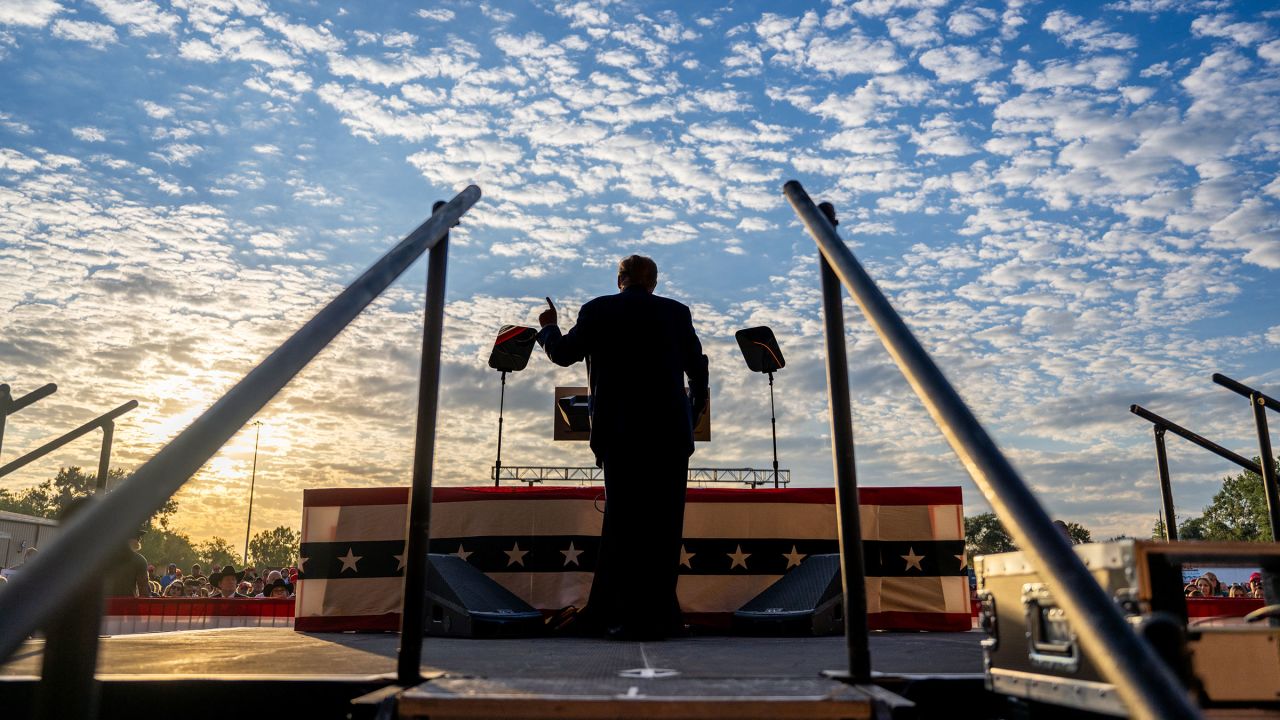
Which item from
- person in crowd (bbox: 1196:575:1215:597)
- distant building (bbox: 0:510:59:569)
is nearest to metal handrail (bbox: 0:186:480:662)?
person in crowd (bbox: 1196:575:1215:597)

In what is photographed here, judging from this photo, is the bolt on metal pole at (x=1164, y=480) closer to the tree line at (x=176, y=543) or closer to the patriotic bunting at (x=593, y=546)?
the patriotic bunting at (x=593, y=546)

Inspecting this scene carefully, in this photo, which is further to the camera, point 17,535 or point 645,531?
point 17,535

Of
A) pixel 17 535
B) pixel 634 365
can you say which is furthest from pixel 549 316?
pixel 17 535

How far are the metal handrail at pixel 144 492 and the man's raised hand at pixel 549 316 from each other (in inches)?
80.5

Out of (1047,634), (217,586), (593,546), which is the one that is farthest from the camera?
(217,586)

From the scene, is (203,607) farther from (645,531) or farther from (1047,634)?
(1047,634)

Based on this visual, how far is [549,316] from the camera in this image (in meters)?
3.78

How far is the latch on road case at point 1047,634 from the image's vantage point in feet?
5.44

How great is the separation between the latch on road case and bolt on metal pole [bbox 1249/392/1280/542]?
5.36m

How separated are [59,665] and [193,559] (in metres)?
133

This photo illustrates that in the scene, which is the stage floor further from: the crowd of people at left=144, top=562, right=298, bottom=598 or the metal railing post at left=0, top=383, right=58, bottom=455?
the crowd of people at left=144, top=562, right=298, bottom=598

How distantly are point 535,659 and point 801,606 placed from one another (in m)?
2.42

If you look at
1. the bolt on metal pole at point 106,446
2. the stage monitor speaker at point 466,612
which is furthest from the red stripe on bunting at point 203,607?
the stage monitor speaker at point 466,612

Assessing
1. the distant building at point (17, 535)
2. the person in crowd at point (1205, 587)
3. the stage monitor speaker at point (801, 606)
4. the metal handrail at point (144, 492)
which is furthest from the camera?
the distant building at point (17, 535)
